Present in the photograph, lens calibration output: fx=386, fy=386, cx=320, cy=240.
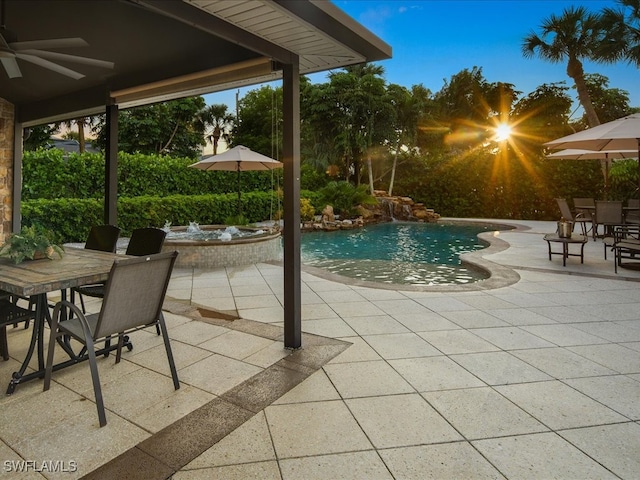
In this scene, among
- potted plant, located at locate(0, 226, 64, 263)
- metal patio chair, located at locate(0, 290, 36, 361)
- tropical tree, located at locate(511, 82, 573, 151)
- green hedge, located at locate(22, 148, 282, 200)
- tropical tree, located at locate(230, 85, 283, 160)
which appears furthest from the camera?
tropical tree, located at locate(230, 85, 283, 160)

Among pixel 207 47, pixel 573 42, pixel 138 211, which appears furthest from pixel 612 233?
pixel 573 42

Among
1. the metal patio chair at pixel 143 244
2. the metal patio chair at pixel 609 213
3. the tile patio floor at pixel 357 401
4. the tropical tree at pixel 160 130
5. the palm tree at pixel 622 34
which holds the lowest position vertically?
the tile patio floor at pixel 357 401

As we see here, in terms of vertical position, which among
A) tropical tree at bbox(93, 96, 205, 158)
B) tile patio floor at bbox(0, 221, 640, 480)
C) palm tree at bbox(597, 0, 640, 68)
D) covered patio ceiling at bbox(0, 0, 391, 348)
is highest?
palm tree at bbox(597, 0, 640, 68)

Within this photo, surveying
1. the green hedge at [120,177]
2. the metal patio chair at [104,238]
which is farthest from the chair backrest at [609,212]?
the metal patio chair at [104,238]

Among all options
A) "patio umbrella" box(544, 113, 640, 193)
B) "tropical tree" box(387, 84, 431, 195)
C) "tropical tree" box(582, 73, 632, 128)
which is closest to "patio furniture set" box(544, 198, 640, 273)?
"patio umbrella" box(544, 113, 640, 193)

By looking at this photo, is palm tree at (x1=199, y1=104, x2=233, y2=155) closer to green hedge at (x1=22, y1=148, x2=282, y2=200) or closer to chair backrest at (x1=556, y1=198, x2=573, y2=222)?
green hedge at (x1=22, y1=148, x2=282, y2=200)

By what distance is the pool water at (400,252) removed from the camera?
639 centimetres

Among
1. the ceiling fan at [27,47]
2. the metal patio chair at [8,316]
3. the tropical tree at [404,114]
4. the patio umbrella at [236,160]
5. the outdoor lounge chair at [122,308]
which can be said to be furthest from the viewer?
the tropical tree at [404,114]

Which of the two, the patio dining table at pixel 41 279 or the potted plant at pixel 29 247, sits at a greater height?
the potted plant at pixel 29 247

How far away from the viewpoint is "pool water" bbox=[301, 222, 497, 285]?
6387 millimetres

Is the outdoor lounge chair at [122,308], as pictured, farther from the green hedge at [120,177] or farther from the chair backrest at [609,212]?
the chair backrest at [609,212]

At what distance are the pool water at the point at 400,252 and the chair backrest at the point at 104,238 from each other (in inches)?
147

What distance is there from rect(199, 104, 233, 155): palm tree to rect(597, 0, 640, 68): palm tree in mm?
20096

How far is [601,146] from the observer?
695 centimetres
